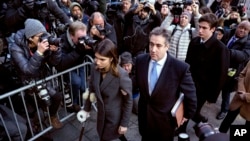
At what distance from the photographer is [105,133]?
9.15ft

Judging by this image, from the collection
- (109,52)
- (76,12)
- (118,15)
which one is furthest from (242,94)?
(76,12)

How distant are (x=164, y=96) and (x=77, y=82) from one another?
1687mm

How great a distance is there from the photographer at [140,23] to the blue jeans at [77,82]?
1.38m

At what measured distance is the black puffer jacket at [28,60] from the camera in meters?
2.71

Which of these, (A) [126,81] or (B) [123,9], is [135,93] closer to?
(A) [126,81]

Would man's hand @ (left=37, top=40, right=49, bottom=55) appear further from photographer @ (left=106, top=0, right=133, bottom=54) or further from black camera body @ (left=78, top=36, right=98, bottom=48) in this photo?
photographer @ (left=106, top=0, right=133, bottom=54)

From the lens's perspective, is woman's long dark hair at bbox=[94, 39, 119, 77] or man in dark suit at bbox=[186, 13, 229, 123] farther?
man in dark suit at bbox=[186, 13, 229, 123]

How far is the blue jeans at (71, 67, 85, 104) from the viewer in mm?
3614

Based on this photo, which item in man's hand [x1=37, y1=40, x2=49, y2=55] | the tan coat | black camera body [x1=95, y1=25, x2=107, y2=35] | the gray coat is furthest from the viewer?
black camera body [x1=95, y1=25, x2=107, y2=35]

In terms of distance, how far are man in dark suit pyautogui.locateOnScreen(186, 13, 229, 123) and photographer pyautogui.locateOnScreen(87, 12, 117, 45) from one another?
4.70ft

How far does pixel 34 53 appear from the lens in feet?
9.05

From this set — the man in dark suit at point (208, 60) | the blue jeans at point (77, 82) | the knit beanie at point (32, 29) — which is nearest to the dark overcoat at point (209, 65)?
the man in dark suit at point (208, 60)

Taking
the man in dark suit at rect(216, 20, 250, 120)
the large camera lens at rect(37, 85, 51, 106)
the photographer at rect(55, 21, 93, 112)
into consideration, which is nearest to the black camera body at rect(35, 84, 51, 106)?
the large camera lens at rect(37, 85, 51, 106)

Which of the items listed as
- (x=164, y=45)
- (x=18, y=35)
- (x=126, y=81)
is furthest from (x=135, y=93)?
(x=18, y=35)
